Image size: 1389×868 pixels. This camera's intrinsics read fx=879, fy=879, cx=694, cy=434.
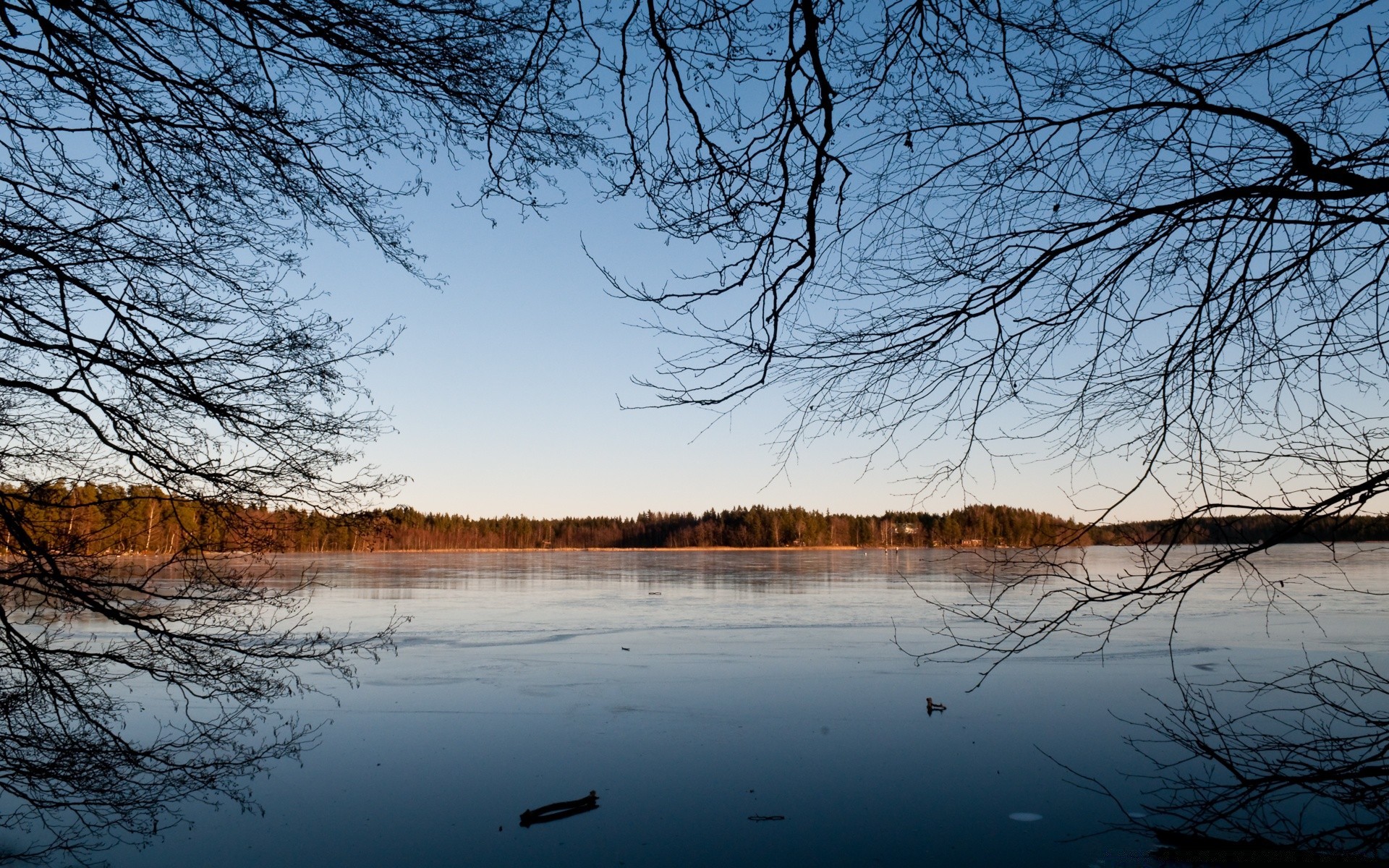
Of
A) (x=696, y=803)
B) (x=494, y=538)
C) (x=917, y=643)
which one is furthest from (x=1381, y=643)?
(x=494, y=538)

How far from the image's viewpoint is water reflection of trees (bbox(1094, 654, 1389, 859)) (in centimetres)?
261

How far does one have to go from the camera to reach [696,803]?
21.5 ft

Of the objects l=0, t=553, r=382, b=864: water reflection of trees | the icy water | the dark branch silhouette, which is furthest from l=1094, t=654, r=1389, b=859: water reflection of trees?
l=0, t=553, r=382, b=864: water reflection of trees

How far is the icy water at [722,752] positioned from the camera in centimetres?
580

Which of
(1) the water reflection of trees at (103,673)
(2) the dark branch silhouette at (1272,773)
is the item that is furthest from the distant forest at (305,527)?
(2) the dark branch silhouette at (1272,773)

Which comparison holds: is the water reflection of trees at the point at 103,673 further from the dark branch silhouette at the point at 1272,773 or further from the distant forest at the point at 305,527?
the dark branch silhouette at the point at 1272,773

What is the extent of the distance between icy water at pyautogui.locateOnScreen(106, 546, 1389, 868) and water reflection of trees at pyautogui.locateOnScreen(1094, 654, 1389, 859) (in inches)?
18.3

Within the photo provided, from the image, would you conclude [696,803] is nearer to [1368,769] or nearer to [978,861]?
[978,861]

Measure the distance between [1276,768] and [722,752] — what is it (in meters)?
5.68

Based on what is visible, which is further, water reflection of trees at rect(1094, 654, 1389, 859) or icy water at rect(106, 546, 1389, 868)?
icy water at rect(106, 546, 1389, 868)

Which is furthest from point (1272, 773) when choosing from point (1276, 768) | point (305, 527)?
point (305, 527)

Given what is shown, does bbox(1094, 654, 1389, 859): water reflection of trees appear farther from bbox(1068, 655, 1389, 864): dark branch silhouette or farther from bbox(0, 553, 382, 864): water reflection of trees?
bbox(0, 553, 382, 864): water reflection of trees

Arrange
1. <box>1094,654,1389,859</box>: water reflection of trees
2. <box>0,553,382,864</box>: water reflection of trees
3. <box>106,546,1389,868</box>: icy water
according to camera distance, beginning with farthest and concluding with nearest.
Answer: <box>106,546,1389,868</box>: icy water, <box>0,553,382,864</box>: water reflection of trees, <box>1094,654,1389,859</box>: water reflection of trees

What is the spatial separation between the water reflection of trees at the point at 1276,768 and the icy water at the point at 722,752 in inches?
18.3
